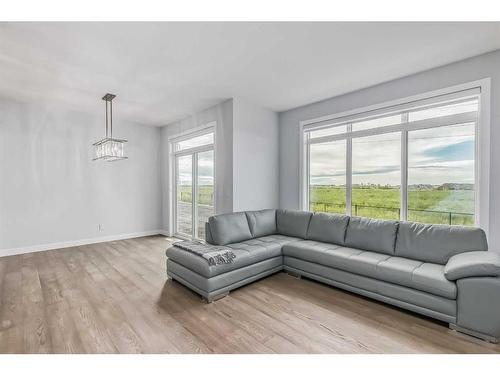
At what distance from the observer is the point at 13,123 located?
14.6ft

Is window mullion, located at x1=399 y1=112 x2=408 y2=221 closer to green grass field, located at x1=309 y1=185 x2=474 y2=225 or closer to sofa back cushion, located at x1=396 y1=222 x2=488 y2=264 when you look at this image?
green grass field, located at x1=309 y1=185 x2=474 y2=225

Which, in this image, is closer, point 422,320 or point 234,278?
point 422,320

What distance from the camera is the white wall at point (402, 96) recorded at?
2.73 meters

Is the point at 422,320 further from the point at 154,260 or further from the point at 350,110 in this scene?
the point at 154,260

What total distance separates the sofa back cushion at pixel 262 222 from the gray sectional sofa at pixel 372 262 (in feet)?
0.06

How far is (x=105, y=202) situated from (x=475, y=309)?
6170 mm

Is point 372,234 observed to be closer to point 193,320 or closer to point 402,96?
point 402,96

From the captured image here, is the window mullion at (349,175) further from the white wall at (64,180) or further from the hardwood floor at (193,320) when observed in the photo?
the white wall at (64,180)

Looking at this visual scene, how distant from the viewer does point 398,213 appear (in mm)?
3586

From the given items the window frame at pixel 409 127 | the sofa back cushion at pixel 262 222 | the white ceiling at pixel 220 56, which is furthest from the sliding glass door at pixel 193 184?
the window frame at pixel 409 127

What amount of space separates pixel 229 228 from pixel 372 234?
1954 mm
